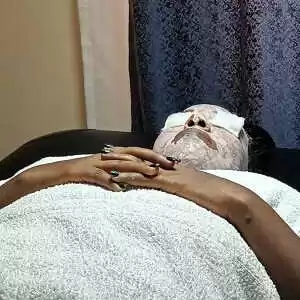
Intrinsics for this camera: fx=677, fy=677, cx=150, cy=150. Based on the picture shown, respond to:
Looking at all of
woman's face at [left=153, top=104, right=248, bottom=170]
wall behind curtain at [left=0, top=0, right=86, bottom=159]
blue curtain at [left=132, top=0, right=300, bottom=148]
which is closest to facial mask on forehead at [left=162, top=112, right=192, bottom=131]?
woman's face at [left=153, top=104, right=248, bottom=170]

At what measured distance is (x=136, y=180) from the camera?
1.01 metres

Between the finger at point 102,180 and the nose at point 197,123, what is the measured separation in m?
0.38

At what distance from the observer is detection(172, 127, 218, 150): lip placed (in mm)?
1325

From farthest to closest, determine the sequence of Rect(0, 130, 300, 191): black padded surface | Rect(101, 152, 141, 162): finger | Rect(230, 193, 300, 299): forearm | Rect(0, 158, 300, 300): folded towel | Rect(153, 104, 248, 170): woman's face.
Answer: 1. Rect(0, 130, 300, 191): black padded surface
2. Rect(153, 104, 248, 170): woman's face
3. Rect(101, 152, 141, 162): finger
4. Rect(230, 193, 300, 299): forearm
5. Rect(0, 158, 300, 300): folded towel

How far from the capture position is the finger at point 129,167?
3.34 feet

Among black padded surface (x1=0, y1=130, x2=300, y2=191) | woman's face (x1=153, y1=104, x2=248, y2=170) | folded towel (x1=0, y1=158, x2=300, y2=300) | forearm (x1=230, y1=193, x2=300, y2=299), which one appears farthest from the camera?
black padded surface (x1=0, y1=130, x2=300, y2=191)

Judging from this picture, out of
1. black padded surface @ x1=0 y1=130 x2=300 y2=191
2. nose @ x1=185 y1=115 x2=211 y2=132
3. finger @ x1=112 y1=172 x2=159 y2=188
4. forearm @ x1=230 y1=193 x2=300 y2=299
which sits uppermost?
finger @ x1=112 y1=172 x2=159 y2=188

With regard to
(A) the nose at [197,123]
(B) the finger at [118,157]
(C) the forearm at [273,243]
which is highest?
(B) the finger at [118,157]

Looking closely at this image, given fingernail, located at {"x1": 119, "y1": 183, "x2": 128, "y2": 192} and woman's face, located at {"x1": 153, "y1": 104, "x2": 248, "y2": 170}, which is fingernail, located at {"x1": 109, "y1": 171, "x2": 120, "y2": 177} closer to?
fingernail, located at {"x1": 119, "y1": 183, "x2": 128, "y2": 192}

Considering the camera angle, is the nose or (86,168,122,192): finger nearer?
(86,168,122,192): finger

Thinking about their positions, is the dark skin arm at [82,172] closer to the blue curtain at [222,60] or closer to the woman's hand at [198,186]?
the woman's hand at [198,186]

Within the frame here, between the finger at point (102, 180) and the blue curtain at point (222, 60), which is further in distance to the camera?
the blue curtain at point (222, 60)

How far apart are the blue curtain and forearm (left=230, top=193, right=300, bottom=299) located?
2.80 feet

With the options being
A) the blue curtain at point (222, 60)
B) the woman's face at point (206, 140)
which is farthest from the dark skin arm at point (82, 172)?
the blue curtain at point (222, 60)
